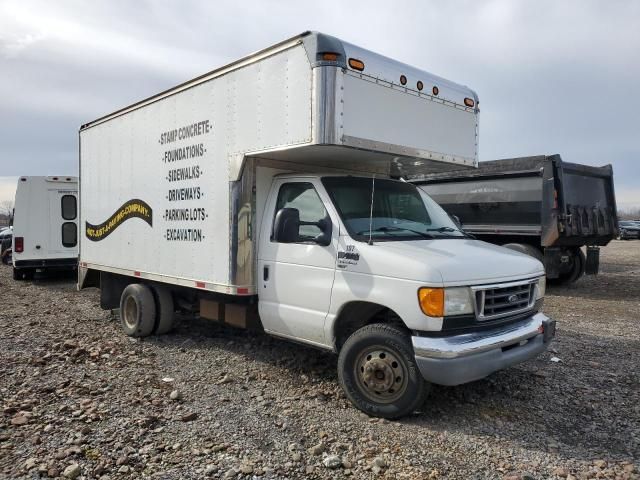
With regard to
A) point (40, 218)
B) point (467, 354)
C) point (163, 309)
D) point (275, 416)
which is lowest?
point (275, 416)

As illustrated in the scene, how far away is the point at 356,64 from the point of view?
4641 mm

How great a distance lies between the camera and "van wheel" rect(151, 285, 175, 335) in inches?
279

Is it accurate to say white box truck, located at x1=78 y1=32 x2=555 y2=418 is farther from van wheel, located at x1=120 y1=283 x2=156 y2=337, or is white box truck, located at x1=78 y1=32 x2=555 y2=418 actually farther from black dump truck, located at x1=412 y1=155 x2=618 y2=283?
black dump truck, located at x1=412 y1=155 x2=618 y2=283

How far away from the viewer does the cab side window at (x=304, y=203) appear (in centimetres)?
505

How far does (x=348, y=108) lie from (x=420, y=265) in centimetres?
156

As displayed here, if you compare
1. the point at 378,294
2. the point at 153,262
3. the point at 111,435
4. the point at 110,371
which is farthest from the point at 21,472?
the point at 153,262

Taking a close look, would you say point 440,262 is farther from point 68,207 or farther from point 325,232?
point 68,207

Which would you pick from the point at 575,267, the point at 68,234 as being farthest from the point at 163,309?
the point at 575,267

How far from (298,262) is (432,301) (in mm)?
1526

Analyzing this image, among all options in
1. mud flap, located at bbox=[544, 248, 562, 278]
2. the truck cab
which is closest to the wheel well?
the truck cab

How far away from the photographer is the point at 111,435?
400cm

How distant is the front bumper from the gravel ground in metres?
0.50

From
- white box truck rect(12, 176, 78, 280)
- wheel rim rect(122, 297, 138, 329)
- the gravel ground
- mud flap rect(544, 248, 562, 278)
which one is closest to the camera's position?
the gravel ground

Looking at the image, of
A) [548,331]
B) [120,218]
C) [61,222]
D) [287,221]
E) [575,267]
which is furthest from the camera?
[61,222]
